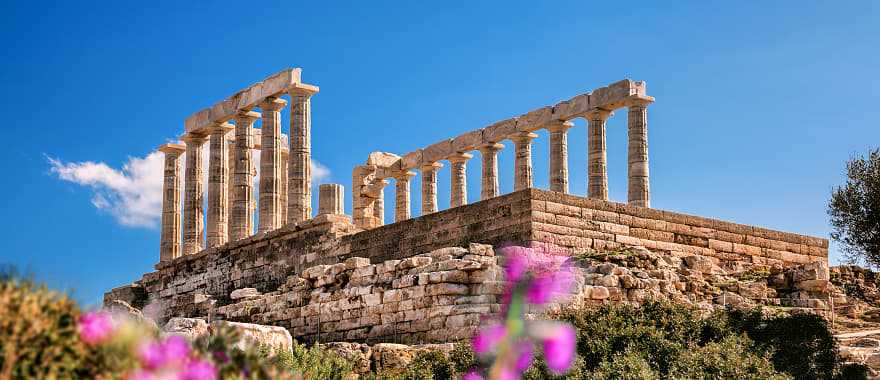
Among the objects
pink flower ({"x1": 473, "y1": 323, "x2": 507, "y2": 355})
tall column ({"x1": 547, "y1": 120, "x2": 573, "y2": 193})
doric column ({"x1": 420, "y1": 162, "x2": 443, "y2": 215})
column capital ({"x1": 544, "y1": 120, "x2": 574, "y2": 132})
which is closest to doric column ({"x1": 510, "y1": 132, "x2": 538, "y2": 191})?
tall column ({"x1": 547, "y1": 120, "x2": 573, "y2": 193})

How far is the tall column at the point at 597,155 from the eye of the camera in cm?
3316

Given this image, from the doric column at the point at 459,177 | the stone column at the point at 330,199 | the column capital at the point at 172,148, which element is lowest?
the stone column at the point at 330,199

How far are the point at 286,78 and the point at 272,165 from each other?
2.94 metres

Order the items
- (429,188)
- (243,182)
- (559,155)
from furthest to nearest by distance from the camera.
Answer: (429,188) → (559,155) → (243,182)

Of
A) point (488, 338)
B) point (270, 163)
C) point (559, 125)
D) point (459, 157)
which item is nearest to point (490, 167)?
point (459, 157)

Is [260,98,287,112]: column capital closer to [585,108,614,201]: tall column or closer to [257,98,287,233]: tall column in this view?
[257,98,287,233]: tall column

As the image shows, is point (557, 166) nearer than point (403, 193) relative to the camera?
Yes

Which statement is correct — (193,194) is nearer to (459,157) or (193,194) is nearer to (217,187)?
(217,187)

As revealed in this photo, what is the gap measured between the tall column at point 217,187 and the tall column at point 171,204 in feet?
8.43

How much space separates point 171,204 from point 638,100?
1805cm

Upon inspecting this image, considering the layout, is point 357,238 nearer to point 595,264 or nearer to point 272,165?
point 595,264

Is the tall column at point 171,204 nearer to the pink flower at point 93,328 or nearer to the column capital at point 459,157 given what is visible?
the column capital at point 459,157

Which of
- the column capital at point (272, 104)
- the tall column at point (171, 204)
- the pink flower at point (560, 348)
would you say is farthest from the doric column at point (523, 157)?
the pink flower at point (560, 348)

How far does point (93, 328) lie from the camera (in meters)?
5.60
